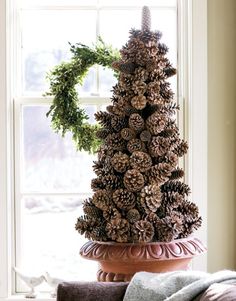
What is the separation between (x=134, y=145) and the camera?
2.55 m

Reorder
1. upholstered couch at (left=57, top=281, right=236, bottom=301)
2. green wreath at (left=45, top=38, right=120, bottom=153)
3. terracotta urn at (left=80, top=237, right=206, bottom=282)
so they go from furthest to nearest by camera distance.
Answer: green wreath at (left=45, top=38, right=120, bottom=153) < terracotta urn at (left=80, top=237, right=206, bottom=282) < upholstered couch at (left=57, top=281, right=236, bottom=301)

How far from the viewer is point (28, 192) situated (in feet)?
10.8

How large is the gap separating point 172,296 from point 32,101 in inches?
63.0

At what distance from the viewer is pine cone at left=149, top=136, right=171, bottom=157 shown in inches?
100

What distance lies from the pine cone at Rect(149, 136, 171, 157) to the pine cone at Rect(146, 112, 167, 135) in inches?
1.2

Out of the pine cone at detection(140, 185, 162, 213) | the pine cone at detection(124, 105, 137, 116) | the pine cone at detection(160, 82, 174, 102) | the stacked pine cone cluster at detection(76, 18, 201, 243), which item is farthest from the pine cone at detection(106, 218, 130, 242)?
the pine cone at detection(160, 82, 174, 102)

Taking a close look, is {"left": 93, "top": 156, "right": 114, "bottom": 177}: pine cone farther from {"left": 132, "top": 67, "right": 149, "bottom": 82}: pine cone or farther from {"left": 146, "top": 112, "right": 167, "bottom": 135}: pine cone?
{"left": 132, "top": 67, "right": 149, "bottom": 82}: pine cone

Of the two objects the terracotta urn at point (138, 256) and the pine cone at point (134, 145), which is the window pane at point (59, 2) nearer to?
the pine cone at point (134, 145)

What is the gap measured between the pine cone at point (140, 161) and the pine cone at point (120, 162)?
1.0 inches

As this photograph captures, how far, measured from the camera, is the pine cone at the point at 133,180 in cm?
253

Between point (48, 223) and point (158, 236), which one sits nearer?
point (158, 236)

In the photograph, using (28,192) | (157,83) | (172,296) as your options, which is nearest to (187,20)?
(157,83)

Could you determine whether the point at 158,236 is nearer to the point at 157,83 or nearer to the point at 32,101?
the point at 157,83

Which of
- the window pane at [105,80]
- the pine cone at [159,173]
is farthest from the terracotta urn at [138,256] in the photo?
the window pane at [105,80]
